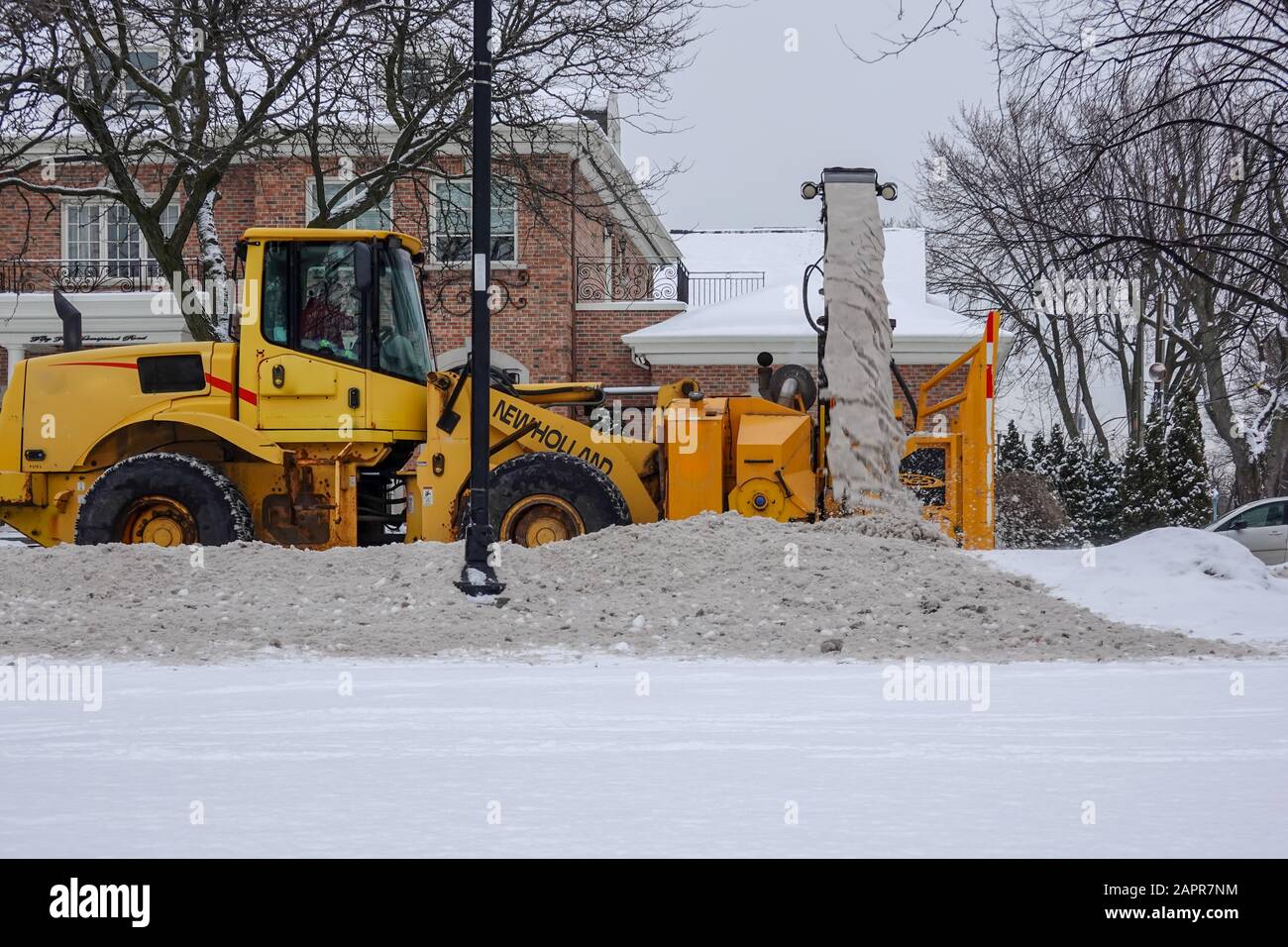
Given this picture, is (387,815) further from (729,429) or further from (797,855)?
(729,429)

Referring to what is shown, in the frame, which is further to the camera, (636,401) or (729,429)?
(636,401)

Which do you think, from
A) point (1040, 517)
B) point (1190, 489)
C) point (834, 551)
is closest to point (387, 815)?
point (834, 551)

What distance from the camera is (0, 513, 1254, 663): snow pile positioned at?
8969mm

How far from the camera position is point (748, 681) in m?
7.73

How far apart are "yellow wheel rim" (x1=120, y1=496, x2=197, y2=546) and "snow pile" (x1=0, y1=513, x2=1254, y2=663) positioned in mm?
1043

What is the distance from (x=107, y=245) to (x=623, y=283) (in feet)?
35.8

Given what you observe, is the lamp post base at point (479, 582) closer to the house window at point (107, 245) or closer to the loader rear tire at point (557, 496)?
the loader rear tire at point (557, 496)

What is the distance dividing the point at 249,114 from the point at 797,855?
17.8 m

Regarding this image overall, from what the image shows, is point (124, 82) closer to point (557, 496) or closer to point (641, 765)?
point (557, 496)

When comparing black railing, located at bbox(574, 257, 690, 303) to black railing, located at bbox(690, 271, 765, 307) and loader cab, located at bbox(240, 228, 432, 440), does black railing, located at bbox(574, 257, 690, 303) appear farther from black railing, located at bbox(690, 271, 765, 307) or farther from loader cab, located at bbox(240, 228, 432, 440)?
loader cab, located at bbox(240, 228, 432, 440)

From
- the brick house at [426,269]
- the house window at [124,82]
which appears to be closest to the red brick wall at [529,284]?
the brick house at [426,269]

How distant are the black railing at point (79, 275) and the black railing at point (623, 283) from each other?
863 centimetres

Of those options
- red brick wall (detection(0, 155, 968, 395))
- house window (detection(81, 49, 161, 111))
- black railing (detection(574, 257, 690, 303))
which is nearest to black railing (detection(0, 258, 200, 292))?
red brick wall (detection(0, 155, 968, 395))

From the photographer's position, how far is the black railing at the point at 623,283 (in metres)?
27.6
